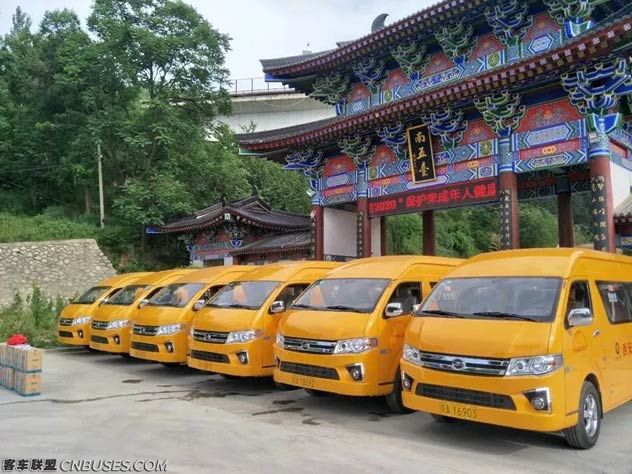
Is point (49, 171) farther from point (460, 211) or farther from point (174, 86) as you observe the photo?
point (460, 211)

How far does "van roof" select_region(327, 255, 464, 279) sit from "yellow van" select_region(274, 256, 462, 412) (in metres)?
0.02

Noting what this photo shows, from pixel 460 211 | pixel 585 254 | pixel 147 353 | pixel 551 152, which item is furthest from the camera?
pixel 460 211

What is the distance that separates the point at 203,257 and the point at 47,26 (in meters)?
15.7

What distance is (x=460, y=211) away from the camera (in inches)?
1470

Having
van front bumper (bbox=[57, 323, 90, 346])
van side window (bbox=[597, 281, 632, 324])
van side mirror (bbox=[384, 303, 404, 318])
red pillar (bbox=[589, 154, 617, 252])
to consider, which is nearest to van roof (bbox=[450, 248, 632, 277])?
van side window (bbox=[597, 281, 632, 324])

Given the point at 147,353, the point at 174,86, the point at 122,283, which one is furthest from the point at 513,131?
the point at 174,86

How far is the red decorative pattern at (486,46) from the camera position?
13734 mm

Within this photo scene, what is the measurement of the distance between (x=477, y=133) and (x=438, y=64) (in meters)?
3.04

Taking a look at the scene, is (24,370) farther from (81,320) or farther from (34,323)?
(34,323)

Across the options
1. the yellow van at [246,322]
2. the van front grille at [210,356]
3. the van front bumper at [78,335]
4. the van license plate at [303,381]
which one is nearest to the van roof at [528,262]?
the van license plate at [303,381]

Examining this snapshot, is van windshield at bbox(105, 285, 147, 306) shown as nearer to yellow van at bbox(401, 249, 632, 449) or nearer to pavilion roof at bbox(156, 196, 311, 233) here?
yellow van at bbox(401, 249, 632, 449)

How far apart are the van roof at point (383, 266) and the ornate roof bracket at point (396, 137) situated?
595 cm

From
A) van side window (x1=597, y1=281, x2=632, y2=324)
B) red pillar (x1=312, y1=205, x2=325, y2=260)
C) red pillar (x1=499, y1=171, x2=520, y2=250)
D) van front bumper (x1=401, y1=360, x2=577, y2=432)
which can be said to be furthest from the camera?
red pillar (x1=312, y1=205, x2=325, y2=260)

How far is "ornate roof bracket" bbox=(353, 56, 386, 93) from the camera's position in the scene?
15984 millimetres
